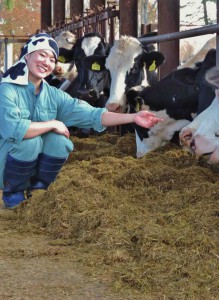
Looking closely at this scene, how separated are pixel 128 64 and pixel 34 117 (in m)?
3.34

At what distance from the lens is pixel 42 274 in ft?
11.2

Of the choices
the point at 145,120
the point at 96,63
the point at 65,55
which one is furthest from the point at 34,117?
the point at 65,55

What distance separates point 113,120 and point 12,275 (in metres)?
1.87

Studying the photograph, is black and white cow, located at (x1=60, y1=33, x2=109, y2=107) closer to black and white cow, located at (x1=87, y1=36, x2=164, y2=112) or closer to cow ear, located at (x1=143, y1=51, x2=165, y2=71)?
black and white cow, located at (x1=87, y1=36, x2=164, y2=112)

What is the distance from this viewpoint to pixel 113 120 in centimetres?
496

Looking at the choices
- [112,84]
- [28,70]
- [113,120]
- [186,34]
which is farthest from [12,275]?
[112,84]

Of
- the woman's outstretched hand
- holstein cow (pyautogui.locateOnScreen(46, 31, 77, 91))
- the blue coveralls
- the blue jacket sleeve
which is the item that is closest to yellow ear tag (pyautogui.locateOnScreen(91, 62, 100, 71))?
holstein cow (pyautogui.locateOnScreen(46, 31, 77, 91))

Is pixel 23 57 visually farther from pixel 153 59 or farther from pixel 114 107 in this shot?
pixel 153 59

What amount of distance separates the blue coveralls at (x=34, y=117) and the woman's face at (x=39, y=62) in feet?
0.45

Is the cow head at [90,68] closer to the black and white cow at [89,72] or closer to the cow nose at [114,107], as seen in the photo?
the black and white cow at [89,72]

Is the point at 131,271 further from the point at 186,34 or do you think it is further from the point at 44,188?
Answer: the point at 186,34

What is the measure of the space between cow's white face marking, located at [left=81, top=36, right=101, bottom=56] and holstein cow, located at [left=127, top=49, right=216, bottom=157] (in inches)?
122

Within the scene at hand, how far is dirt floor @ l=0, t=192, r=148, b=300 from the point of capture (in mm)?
3080

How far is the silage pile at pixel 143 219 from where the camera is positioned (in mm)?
3268
